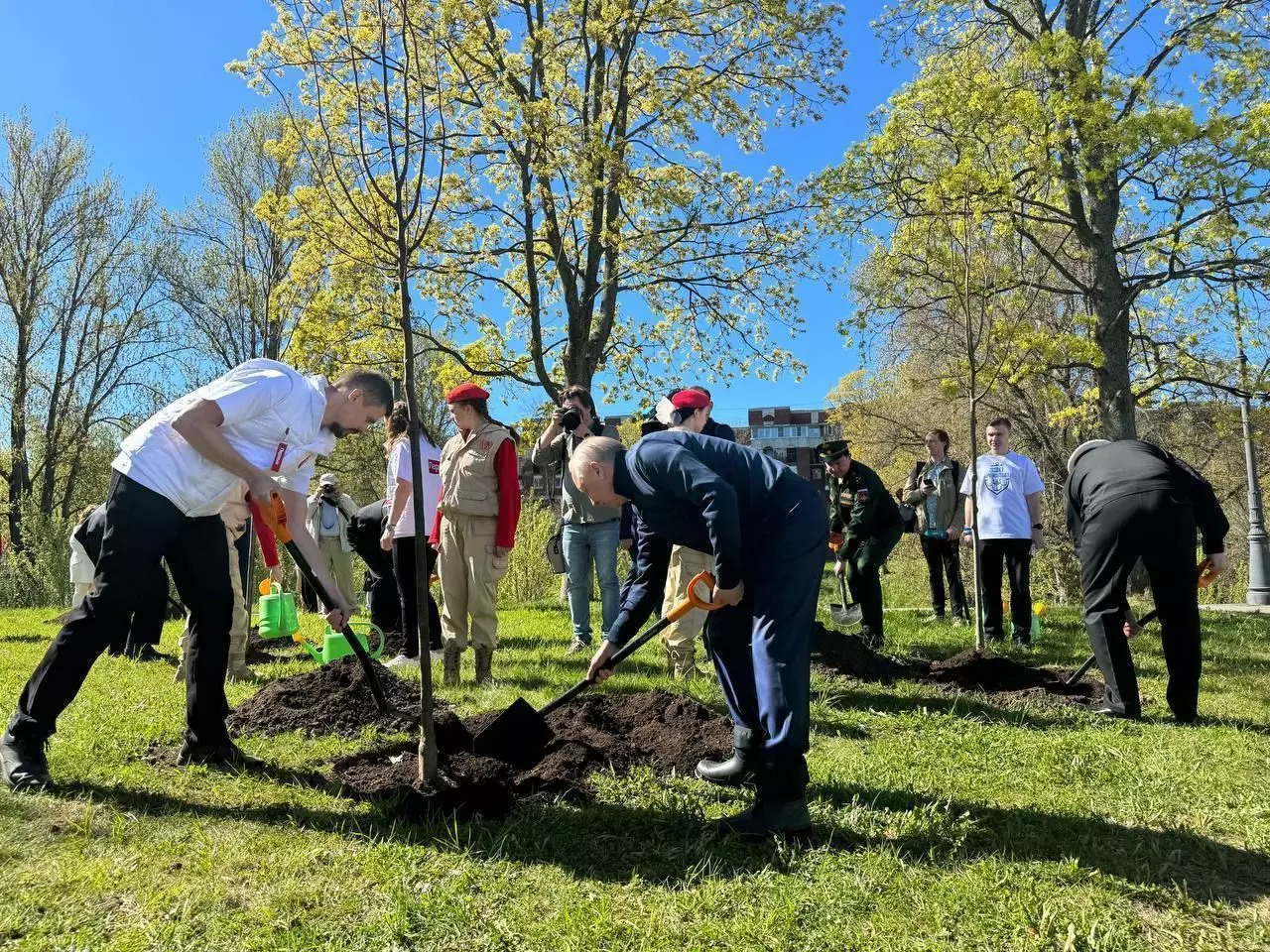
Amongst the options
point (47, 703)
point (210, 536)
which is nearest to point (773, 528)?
point (210, 536)

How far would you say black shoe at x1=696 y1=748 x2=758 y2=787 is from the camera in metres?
3.36

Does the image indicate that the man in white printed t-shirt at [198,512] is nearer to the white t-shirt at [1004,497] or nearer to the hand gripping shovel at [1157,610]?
the hand gripping shovel at [1157,610]

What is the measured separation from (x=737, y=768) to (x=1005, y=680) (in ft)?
9.17

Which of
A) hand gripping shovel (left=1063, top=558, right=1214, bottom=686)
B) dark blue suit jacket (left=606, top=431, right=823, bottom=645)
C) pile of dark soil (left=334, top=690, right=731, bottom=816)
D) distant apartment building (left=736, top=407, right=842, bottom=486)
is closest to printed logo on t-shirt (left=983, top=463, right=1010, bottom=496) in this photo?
hand gripping shovel (left=1063, top=558, right=1214, bottom=686)

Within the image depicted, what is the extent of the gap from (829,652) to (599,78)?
388 inches

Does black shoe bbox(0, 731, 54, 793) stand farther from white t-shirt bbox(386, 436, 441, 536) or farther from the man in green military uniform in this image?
the man in green military uniform

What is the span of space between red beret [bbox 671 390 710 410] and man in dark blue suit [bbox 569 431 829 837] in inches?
55.1

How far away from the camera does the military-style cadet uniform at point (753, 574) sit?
111 inches

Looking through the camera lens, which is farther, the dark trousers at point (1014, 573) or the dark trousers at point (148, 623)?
the dark trousers at point (1014, 573)

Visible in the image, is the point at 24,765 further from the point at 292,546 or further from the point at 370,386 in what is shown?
the point at 370,386

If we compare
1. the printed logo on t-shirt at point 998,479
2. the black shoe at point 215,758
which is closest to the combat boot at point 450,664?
the black shoe at point 215,758

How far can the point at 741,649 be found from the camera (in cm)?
335

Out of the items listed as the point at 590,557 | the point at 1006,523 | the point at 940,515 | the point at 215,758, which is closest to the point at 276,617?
the point at 215,758

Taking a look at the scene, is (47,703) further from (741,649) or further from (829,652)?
(829,652)
